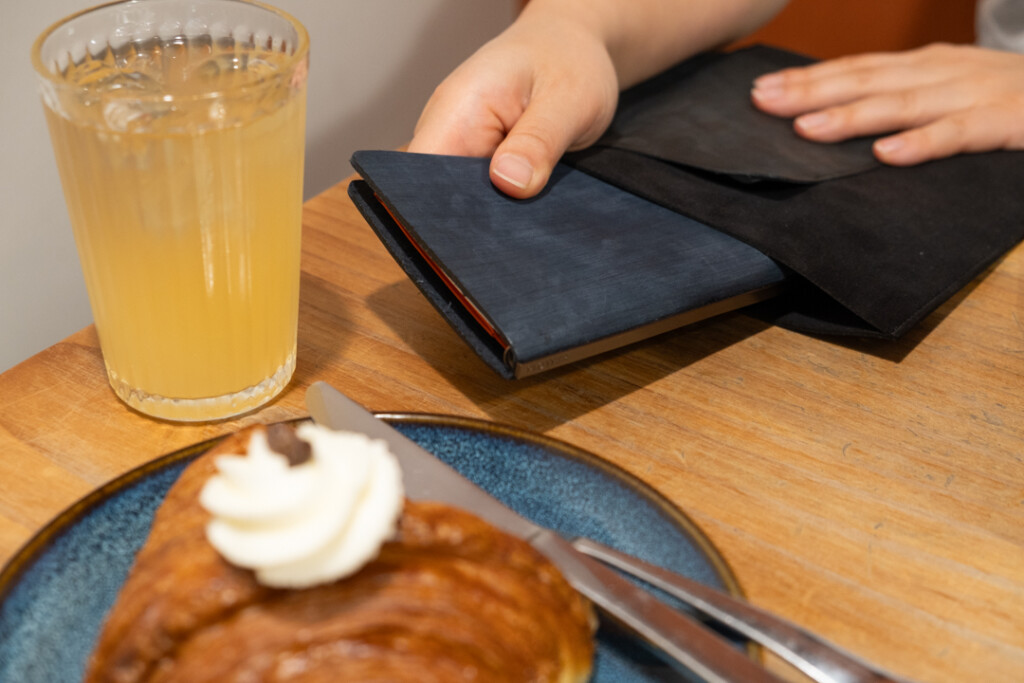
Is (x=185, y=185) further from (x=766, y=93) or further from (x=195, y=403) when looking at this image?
(x=766, y=93)

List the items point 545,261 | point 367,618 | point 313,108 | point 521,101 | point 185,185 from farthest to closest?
point 313,108
point 521,101
point 545,261
point 185,185
point 367,618

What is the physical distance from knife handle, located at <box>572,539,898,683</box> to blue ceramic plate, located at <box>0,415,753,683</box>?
0.06ft

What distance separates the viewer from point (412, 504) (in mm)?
399

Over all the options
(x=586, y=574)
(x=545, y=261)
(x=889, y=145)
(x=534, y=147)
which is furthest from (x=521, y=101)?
(x=586, y=574)

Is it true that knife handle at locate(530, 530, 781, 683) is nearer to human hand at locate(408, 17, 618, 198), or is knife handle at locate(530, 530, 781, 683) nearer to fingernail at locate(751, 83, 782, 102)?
human hand at locate(408, 17, 618, 198)

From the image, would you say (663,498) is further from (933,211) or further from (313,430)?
(933,211)

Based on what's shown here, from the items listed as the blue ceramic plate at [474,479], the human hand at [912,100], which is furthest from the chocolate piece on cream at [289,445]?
the human hand at [912,100]

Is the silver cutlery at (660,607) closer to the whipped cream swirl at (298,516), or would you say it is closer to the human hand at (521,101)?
the whipped cream swirl at (298,516)

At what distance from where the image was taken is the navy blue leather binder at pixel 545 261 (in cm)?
56

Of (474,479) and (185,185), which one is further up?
(185,185)

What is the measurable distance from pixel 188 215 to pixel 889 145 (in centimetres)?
Answer: 64

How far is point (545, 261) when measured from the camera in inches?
23.8

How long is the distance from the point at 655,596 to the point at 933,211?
498mm

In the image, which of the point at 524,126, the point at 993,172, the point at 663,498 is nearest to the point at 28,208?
the point at 524,126
